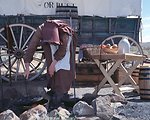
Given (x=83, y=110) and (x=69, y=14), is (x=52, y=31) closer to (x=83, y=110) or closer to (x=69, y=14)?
(x=83, y=110)

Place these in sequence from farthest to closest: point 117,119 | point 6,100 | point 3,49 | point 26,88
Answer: point 3,49 < point 26,88 < point 6,100 < point 117,119

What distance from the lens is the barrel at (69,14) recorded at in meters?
9.75

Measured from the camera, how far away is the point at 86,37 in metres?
10.5

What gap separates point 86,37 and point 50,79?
141 inches

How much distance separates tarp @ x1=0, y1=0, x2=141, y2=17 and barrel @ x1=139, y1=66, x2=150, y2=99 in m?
2.66

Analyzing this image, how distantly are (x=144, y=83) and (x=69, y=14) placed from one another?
8.69 feet

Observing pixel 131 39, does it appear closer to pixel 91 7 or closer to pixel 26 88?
pixel 91 7

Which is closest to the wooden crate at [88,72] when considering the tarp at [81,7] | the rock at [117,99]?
the tarp at [81,7]

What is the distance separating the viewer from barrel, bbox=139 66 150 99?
8281 mm

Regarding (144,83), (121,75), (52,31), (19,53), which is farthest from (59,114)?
(121,75)

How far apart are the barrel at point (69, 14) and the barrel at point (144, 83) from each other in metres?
2.31

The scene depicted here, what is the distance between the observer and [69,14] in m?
9.75

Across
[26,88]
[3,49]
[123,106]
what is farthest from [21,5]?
[123,106]

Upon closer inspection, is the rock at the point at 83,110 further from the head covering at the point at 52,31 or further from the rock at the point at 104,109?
the head covering at the point at 52,31
